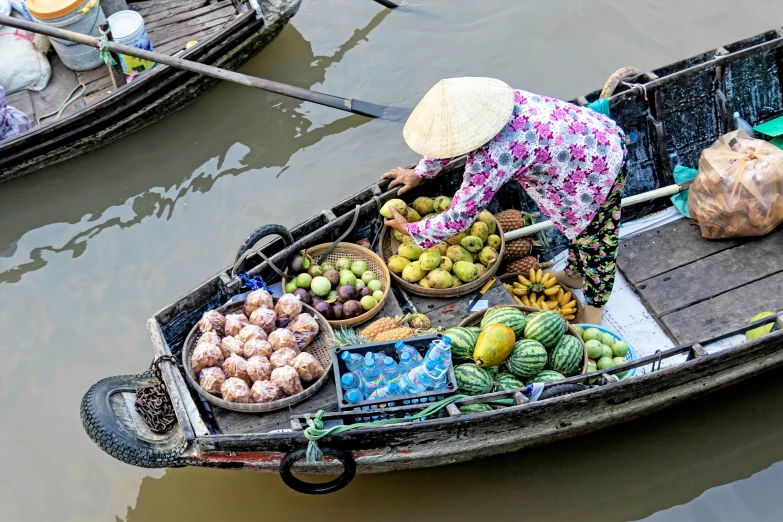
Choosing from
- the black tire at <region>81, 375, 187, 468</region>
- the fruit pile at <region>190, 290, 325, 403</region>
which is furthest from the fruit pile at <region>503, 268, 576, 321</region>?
the black tire at <region>81, 375, 187, 468</region>

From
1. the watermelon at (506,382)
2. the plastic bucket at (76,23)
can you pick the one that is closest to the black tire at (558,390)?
the watermelon at (506,382)

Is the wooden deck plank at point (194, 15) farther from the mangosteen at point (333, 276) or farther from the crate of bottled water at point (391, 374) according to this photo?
the crate of bottled water at point (391, 374)

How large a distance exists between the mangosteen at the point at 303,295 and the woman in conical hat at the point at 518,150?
2.14 ft

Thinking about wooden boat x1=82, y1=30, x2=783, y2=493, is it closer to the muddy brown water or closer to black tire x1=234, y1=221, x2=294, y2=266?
black tire x1=234, y1=221, x2=294, y2=266

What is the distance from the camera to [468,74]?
22.4 ft

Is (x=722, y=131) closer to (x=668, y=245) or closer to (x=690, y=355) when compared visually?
(x=668, y=245)

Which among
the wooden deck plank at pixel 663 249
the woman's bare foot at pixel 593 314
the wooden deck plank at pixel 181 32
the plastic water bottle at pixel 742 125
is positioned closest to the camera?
the woman's bare foot at pixel 593 314

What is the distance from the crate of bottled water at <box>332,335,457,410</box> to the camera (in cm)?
334

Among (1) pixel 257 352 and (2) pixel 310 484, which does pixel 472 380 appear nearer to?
(2) pixel 310 484

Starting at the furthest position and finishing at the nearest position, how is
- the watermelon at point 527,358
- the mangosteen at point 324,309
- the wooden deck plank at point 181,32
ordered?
1. the wooden deck plank at point 181,32
2. the mangosteen at point 324,309
3. the watermelon at point 527,358

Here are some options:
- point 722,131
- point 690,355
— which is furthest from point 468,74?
point 690,355

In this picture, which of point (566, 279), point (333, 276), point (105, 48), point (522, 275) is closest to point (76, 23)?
point (105, 48)

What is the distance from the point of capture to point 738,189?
178 inches

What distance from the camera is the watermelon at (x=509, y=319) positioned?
3672mm
